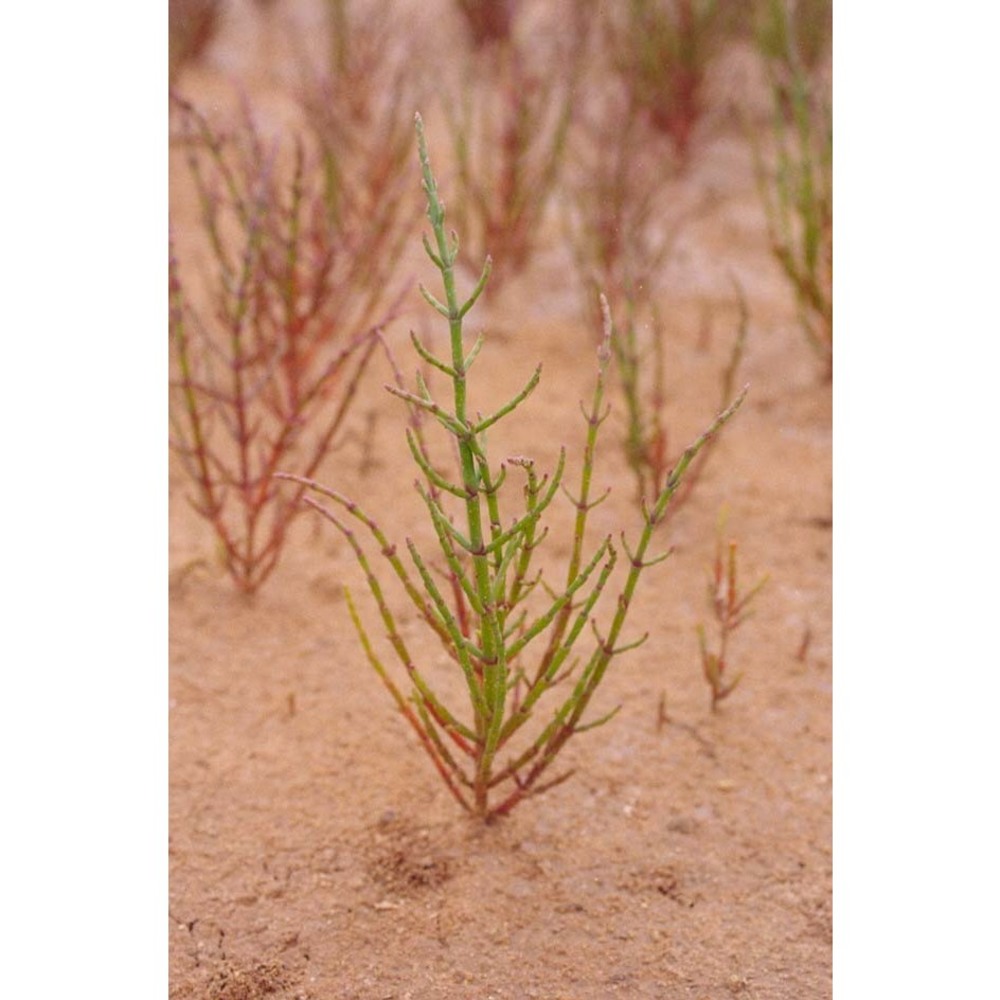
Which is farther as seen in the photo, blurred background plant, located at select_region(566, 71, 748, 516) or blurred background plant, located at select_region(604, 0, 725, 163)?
blurred background plant, located at select_region(604, 0, 725, 163)

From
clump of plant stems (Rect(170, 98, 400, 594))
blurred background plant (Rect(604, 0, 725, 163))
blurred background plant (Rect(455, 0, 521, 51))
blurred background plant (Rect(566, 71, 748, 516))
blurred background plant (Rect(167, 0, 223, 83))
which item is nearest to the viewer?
clump of plant stems (Rect(170, 98, 400, 594))

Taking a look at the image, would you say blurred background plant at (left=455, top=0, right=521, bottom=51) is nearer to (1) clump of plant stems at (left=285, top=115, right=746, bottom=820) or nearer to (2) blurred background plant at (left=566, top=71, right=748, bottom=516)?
(2) blurred background plant at (left=566, top=71, right=748, bottom=516)

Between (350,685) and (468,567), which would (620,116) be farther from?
(350,685)

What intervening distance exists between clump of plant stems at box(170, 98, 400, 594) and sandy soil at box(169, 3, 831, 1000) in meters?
0.10

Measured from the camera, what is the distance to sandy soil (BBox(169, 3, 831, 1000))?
4.72 feet

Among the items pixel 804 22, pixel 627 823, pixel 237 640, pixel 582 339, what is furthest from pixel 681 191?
pixel 627 823

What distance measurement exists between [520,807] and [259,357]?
1010 millimetres

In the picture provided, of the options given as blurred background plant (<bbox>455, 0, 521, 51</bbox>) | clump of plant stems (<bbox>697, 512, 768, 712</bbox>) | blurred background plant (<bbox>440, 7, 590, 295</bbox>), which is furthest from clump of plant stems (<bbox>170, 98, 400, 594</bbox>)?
blurred background plant (<bbox>455, 0, 521, 51</bbox>)

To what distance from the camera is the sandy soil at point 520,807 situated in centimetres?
144

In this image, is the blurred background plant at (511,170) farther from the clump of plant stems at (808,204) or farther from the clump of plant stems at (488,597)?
the clump of plant stems at (488,597)

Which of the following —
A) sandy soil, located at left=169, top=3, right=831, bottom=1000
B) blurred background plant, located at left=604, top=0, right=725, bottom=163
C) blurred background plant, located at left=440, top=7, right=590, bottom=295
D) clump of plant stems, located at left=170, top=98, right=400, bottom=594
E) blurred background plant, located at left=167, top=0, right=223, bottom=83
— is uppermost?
blurred background plant, located at left=167, top=0, right=223, bottom=83

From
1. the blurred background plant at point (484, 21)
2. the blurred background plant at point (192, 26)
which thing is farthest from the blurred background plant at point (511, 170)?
the blurred background plant at point (192, 26)

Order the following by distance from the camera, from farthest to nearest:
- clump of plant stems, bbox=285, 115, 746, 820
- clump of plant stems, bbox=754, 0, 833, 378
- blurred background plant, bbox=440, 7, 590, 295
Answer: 1. blurred background plant, bbox=440, 7, 590, 295
2. clump of plant stems, bbox=754, 0, 833, 378
3. clump of plant stems, bbox=285, 115, 746, 820

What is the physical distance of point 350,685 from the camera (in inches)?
73.7
